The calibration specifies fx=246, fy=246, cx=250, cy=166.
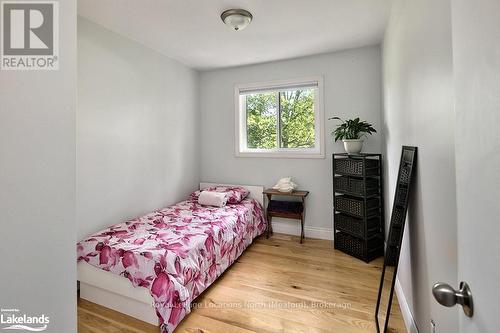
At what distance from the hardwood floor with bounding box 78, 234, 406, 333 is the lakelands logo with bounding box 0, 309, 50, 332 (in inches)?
47.4

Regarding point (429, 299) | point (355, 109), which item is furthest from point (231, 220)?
point (355, 109)

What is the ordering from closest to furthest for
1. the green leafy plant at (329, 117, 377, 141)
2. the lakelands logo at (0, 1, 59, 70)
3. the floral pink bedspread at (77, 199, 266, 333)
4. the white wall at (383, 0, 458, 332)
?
→ the lakelands logo at (0, 1, 59, 70) < the white wall at (383, 0, 458, 332) < the floral pink bedspread at (77, 199, 266, 333) < the green leafy plant at (329, 117, 377, 141)

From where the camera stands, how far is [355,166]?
2.80 metres

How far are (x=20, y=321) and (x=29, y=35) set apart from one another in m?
0.92

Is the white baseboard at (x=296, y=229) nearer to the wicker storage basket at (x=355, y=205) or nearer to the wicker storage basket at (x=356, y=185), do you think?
the wicker storage basket at (x=355, y=205)

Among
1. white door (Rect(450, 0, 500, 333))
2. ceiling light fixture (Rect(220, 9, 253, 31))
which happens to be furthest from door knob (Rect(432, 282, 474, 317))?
ceiling light fixture (Rect(220, 9, 253, 31))

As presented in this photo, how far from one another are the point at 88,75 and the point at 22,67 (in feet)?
6.23

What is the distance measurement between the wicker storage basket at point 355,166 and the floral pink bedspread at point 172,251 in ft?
4.43

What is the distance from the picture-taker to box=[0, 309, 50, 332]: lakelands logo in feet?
2.17

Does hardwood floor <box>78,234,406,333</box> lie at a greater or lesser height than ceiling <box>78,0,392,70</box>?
lesser

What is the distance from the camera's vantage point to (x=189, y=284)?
1935 mm

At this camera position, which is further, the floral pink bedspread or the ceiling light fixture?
the ceiling light fixture

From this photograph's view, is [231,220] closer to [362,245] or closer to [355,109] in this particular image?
[362,245]

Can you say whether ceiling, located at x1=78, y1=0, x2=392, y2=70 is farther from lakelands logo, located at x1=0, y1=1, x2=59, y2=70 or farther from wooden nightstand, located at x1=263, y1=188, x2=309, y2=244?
wooden nightstand, located at x1=263, y1=188, x2=309, y2=244
